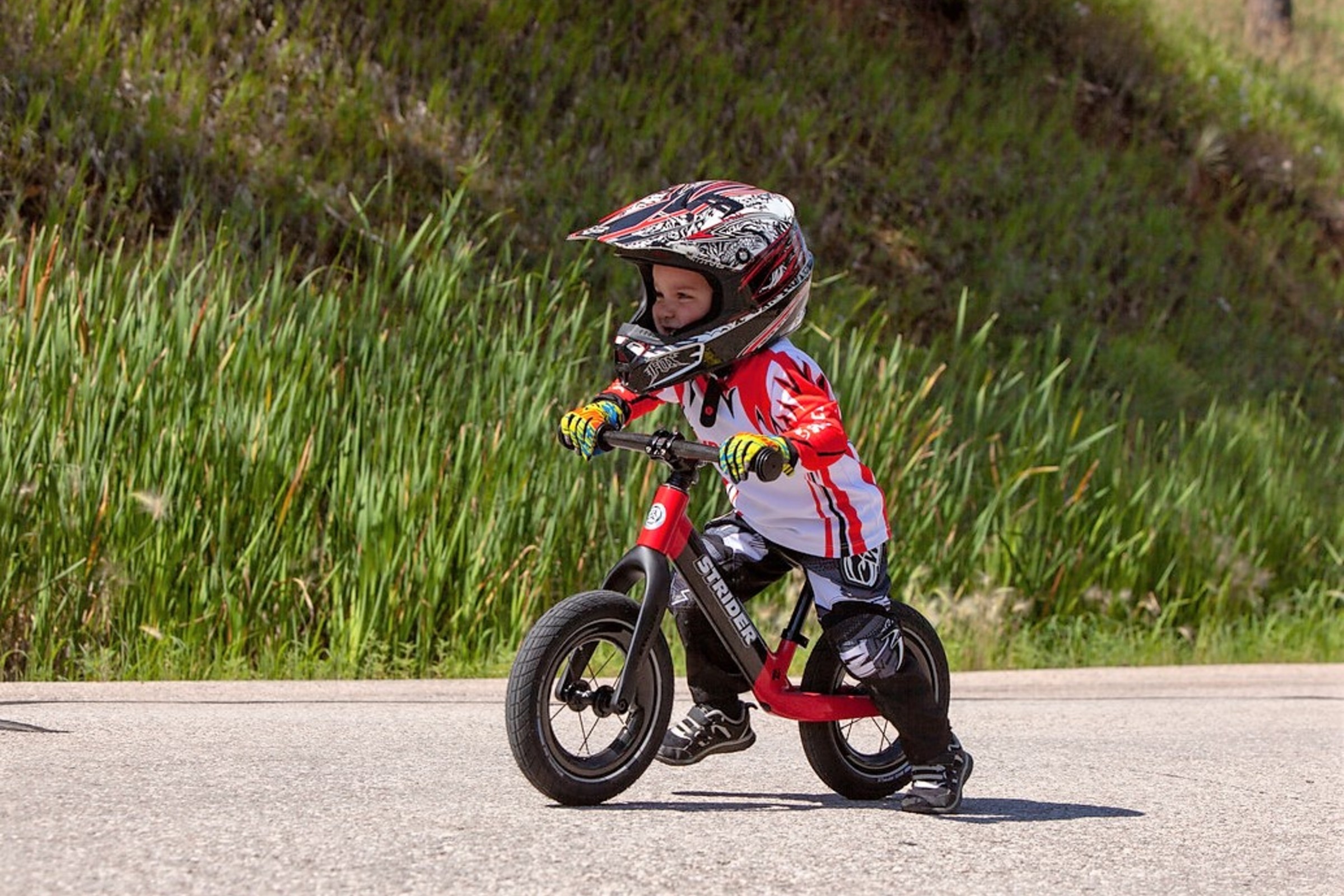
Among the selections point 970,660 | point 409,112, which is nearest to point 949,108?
point 409,112

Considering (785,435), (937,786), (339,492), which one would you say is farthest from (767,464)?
(339,492)

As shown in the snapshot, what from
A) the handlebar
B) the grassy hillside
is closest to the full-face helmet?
the handlebar

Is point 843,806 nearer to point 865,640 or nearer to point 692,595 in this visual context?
point 865,640

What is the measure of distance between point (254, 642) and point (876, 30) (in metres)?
11.8

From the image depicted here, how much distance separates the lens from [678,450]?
4105 millimetres

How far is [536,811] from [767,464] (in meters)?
0.97

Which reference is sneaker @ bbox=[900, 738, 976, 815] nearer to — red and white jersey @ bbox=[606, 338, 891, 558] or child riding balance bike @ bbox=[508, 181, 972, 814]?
child riding balance bike @ bbox=[508, 181, 972, 814]

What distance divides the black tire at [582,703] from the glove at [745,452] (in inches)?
16.7

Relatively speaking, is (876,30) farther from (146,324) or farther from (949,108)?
(146,324)

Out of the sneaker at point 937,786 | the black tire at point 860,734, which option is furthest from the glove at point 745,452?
the sneaker at point 937,786

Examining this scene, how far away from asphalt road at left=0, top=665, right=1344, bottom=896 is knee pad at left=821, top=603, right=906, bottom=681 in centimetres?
37

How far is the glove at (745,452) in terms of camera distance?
390cm

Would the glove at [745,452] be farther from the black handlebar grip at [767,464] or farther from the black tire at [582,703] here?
the black tire at [582,703]

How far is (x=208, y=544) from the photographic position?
266 inches
